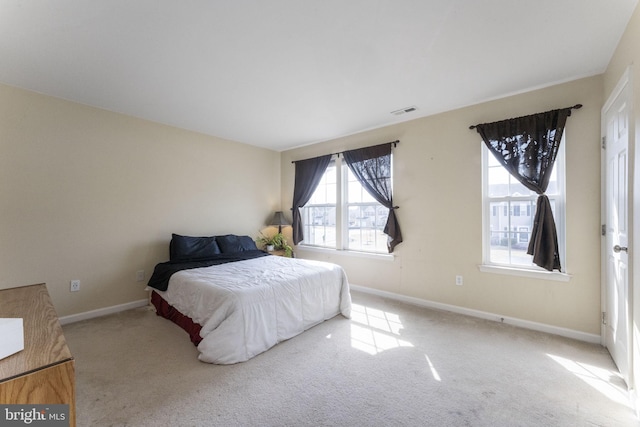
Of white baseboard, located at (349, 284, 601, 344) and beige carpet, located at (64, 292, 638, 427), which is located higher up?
white baseboard, located at (349, 284, 601, 344)

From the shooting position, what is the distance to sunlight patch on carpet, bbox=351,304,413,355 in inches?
94.3

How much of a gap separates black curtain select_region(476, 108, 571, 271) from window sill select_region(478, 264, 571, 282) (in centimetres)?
9

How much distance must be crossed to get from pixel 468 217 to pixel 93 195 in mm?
4333

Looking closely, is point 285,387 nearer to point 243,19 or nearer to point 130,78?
point 243,19

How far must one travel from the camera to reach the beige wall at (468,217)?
2453 millimetres

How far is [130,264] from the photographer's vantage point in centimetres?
335

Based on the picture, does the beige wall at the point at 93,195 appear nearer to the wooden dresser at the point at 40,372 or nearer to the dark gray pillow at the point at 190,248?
the dark gray pillow at the point at 190,248

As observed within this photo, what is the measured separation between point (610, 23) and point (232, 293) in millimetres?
3349

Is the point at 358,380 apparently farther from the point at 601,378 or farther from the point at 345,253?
the point at 345,253

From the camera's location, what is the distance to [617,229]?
6.63ft

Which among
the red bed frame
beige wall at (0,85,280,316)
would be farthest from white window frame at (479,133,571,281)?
beige wall at (0,85,280,316)

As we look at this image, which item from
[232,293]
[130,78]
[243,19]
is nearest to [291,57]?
[243,19]

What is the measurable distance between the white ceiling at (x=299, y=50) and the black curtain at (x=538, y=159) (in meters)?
0.38

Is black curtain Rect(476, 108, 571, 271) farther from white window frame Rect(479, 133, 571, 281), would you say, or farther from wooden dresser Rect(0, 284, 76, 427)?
wooden dresser Rect(0, 284, 76, 427)
